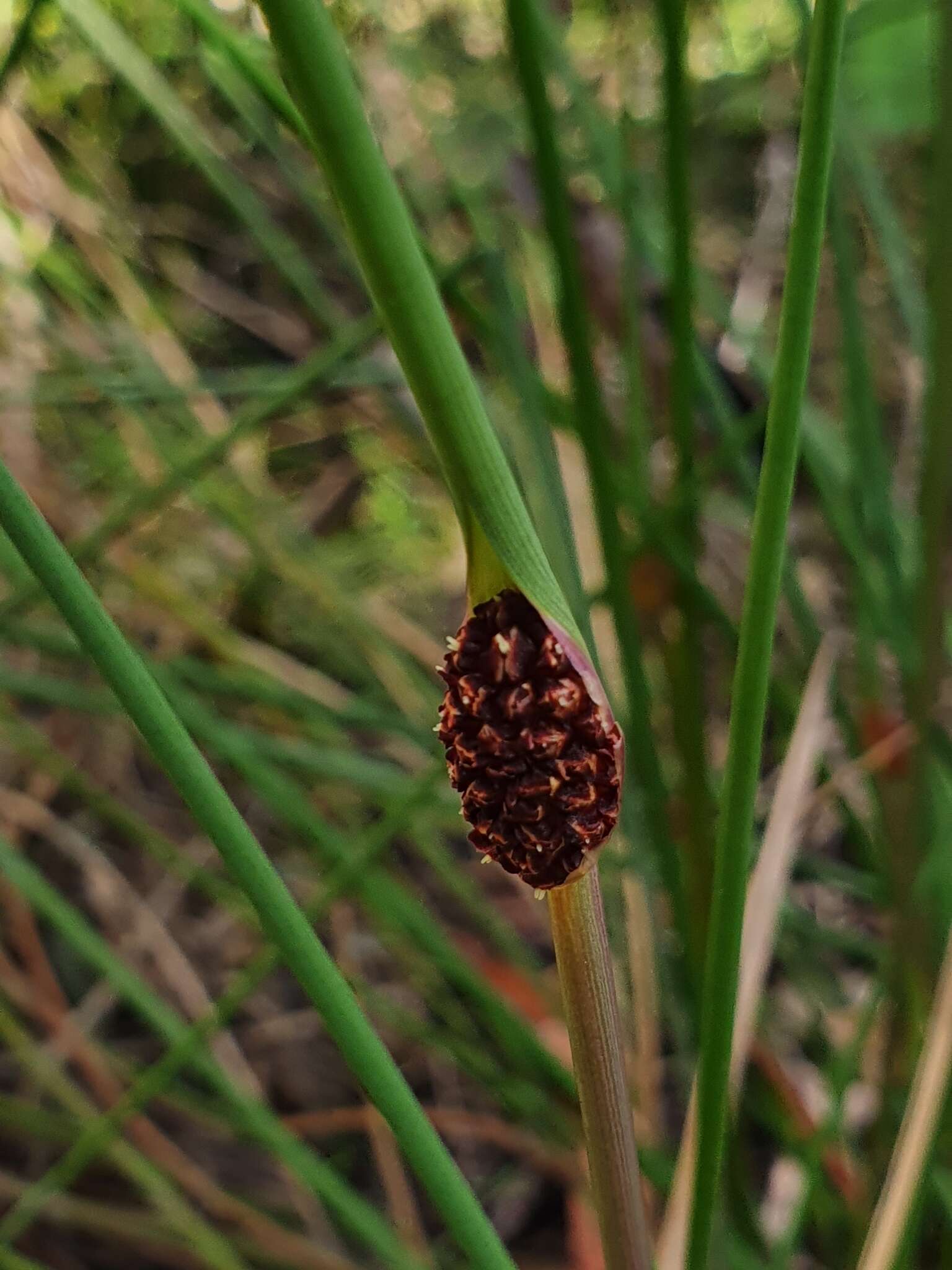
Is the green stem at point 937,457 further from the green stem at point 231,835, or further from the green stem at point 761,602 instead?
the green stem at point 231,835

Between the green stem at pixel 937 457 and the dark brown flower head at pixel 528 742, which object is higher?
the green stem at pixel 937 457

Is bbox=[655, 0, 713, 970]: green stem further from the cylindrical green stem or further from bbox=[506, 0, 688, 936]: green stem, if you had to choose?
the cylindrical green stem

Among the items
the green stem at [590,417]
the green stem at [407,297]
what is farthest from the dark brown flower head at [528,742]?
the green stem at [590,417]

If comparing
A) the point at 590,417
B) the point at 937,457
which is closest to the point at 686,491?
the point at 590,417

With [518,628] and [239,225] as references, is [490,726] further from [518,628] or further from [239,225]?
[239,225]

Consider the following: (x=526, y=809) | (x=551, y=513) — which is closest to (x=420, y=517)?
(x=551, y=513)

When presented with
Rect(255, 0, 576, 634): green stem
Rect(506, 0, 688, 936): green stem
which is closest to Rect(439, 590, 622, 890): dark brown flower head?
Rect(255, 0, 576, 634): green stem

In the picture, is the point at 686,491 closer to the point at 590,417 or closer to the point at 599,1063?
the point at 590,417
